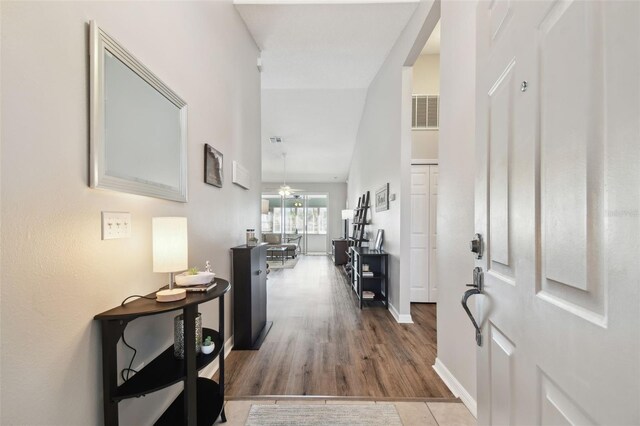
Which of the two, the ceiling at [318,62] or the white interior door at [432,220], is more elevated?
the ceiling at [318,62]

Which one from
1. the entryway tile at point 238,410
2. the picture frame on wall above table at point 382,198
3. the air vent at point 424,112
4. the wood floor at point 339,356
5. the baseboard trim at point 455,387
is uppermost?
the air vent at point 424,112

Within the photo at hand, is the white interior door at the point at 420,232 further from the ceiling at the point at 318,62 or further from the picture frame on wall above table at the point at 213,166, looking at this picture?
the picture frame on wall above table at the point at 213,166

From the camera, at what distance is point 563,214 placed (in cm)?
58

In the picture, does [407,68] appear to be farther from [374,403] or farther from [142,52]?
[374,403]

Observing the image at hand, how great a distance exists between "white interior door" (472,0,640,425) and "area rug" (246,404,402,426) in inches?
35.8

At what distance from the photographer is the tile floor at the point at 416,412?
1.62 meters

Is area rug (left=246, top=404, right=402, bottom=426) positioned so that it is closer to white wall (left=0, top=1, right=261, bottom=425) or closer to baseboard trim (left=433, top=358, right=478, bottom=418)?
baseboard trim (left=433, top=358, right=478, bottom=418)

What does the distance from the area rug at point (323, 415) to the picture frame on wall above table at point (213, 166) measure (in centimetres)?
167

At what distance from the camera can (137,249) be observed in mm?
1302

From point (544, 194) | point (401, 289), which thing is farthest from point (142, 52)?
point (401, 289)

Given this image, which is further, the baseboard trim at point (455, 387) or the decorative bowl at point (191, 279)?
the baseboard trim at point (455, 387)

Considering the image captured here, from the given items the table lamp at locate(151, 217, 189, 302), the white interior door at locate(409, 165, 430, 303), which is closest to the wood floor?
the white interior door at locate(409, 165, 430, 303)

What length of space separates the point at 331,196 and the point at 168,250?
9338mm

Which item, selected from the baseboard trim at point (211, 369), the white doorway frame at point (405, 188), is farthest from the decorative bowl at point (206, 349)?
the white doorway frame at point (405, 188)
